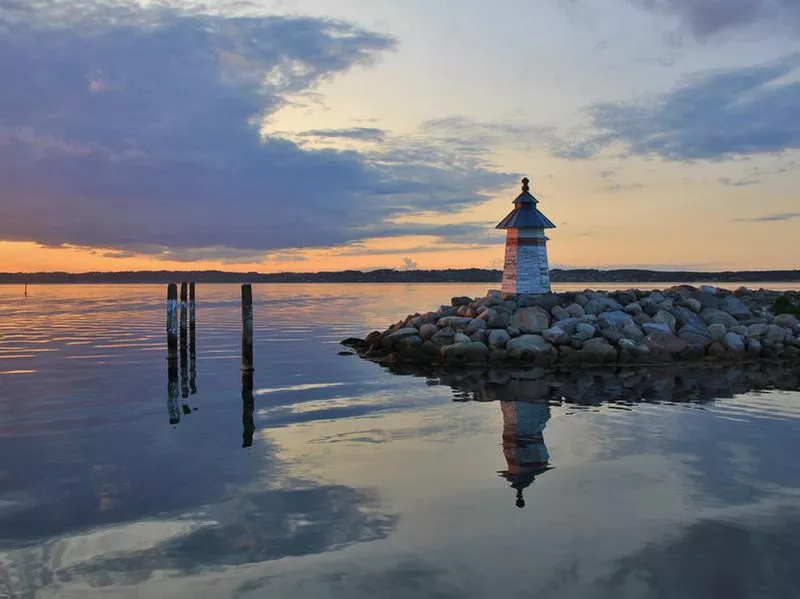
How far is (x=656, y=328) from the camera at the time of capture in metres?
20.7

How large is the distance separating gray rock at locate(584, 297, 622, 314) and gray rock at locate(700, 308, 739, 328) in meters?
2.81

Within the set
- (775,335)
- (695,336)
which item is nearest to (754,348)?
(775,335)

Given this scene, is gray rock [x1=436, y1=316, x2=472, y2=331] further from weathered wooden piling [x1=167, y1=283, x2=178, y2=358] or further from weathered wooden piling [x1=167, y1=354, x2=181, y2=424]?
weathered wooden piling [x1=167, y1=354, x2=181, y2=424]

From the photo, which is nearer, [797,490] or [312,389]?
[797,490]

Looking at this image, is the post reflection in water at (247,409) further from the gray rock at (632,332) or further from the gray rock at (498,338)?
the gray rock at (632,332)

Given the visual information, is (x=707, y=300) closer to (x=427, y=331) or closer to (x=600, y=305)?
(x=600, y=305)

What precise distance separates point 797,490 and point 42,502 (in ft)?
29.1

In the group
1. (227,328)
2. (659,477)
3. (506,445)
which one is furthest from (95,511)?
(227,328)

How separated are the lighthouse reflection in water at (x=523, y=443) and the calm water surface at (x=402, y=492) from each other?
5cm

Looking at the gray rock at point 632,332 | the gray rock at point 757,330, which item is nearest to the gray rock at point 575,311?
the gray rock at point 632,332

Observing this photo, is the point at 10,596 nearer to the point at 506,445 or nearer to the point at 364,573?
the point at 364,573

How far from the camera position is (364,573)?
19.2 ft

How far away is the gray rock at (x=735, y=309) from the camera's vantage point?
2342cm

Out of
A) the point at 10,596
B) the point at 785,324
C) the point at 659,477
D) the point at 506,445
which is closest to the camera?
the point at 10,596
